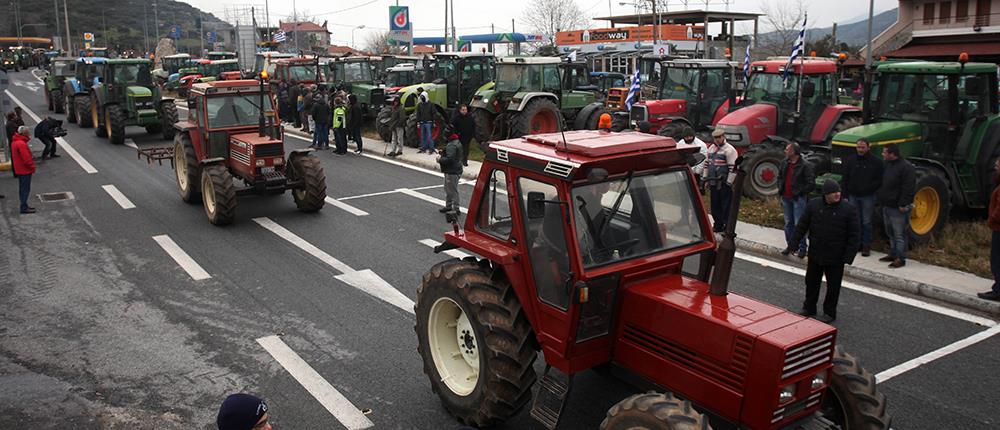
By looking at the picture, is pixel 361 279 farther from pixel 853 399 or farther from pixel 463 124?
pixel 463 124

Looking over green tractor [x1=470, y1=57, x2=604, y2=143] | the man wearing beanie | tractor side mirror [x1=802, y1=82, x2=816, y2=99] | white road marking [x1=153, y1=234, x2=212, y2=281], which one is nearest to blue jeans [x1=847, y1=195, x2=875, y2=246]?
tractor side mirror [x1=802, y1=82, x2=816, y2=99]

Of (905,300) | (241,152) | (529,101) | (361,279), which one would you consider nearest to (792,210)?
(905,300)

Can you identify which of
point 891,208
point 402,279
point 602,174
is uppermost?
point 602,174

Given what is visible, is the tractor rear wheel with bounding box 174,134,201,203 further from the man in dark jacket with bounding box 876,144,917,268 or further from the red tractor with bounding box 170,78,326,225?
the man in dark jacket with bounding box 876,144,917,268

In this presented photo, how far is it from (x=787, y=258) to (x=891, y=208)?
5.01ft

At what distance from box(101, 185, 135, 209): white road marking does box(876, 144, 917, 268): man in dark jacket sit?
13.2 meters

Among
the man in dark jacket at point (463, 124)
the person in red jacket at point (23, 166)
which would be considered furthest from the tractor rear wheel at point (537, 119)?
the person in red jacket at point (23, 166)

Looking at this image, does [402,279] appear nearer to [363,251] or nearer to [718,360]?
[363,251]

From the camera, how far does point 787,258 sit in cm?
1104

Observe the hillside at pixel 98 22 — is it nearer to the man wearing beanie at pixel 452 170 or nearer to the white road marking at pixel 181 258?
the white road marking at pixel 181 258

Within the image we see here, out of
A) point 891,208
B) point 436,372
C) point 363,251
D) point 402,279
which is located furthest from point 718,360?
point 363,251

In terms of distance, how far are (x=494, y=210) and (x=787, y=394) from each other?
2577 millimetres

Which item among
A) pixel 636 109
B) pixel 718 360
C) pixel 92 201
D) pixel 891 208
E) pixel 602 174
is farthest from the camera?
pixel 636 109

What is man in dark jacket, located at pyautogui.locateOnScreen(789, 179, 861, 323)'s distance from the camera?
27.1 feet
